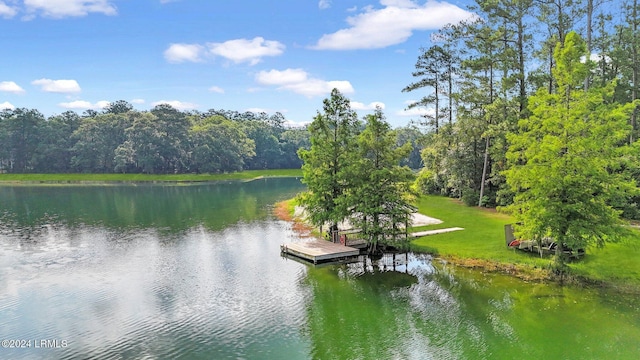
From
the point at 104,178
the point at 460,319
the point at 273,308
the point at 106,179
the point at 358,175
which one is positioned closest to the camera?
the point at 460,319

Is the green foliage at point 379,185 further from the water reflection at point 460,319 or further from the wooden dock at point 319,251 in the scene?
the water reflection at point 460,319

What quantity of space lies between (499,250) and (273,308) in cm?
1588

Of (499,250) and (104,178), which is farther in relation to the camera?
(104,178)

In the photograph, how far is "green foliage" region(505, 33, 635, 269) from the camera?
2180cm

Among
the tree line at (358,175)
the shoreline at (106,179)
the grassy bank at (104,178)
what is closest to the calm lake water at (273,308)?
the tree line at (358,175)

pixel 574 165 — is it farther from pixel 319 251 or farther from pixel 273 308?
pixel 273 308

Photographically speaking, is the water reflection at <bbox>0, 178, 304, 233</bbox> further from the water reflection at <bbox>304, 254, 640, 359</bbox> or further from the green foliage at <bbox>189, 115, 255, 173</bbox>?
the green foliage at <bbox>189, 115, 255, 173</bbox>

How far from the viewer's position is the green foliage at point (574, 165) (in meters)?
21.8

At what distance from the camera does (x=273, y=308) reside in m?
21.1

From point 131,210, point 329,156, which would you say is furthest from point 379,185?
point 131,210

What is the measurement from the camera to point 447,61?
55938mm

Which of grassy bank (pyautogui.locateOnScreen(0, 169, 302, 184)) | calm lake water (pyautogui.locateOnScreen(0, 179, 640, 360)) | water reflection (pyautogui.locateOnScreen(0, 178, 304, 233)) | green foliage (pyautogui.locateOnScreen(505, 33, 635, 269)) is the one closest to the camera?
calm lake water (pyautogui.locateOnScreen(0, 179, 640, 360))

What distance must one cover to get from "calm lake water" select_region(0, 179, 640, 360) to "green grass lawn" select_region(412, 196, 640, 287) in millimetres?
1837

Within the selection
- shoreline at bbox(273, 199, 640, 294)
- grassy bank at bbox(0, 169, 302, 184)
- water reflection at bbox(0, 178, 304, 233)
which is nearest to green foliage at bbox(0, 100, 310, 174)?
grassy bank at bbox(0, 169, 302, 184)
